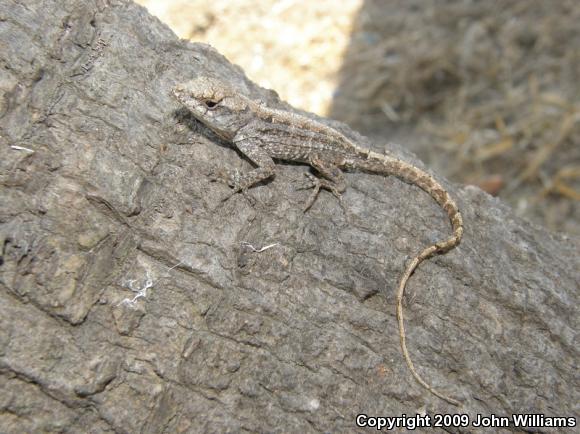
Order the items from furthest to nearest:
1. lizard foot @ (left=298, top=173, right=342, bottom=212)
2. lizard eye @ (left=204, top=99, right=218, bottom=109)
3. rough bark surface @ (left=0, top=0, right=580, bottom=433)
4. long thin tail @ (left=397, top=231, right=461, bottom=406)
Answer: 1. lizard foot @ (left=298, top=173, right=342, bottom=212)
2. lizard eye @ (left=204, top=99, right=218, bottom=109)
3. long thin tail @ (left=397, top=231, right=461, bottom=406)
4. rough bark surface @ (left=0, top=0, right=580, bottom=433)

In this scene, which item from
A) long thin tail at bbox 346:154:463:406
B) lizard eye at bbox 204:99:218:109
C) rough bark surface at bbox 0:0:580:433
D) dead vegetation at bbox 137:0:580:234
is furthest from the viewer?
dead vegetation at bbox 137:0:580:234

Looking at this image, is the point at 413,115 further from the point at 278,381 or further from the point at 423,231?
the point at 278,381

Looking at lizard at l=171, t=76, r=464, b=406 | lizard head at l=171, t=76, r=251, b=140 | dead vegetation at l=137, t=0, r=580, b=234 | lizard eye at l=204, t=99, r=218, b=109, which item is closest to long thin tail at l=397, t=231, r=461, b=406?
lizard at l=171, t=76, r=464, b=406

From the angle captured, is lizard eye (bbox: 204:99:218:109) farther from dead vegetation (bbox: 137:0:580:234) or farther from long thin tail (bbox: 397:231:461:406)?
dead vegetation (bbox: 137:0:580:234)

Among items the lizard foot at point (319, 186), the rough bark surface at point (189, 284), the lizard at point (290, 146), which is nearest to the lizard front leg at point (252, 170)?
the lizard at point (290, 146)

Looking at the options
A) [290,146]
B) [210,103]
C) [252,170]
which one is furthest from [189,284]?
[290,146]

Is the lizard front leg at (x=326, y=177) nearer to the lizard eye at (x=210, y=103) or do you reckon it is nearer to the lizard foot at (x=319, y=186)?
the lizard foot at (x=319, y=186)

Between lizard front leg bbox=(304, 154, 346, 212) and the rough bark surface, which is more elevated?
lizard front leg bbox=(304, 154, 346, 212)
